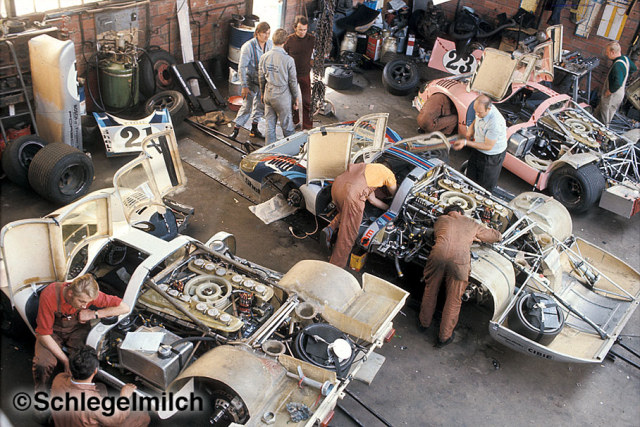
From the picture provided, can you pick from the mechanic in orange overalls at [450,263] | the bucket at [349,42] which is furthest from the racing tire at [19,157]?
the bucket at [349,42]

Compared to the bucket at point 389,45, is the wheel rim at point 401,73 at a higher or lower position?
lower

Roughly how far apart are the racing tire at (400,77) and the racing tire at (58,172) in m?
6.43

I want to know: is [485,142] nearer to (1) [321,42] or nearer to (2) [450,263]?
(2) [450,263]

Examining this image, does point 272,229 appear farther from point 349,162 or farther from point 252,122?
point 252,122

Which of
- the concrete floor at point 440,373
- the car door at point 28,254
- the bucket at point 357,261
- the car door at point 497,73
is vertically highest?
the car door at point 497,73

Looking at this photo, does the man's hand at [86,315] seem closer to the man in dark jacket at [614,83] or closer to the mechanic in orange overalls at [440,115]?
the mechanic in orange overalls at [440,115]

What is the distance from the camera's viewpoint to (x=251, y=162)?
7191mm

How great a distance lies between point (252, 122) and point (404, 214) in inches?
145

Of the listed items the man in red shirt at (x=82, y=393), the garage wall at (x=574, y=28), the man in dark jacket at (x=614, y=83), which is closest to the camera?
the man in red shirt at (x=82, y=393)

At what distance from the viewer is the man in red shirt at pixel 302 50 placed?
28.5ft

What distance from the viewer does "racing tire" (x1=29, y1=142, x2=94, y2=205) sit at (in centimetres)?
684

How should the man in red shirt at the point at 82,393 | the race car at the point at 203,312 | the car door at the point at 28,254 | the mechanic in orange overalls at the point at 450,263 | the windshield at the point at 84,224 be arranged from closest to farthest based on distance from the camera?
the man in red shirt at the point at 82,393 < the race car at the point at 203,312 < the car door at the point at 28,254 < the windshield at the point at 84,224 < the mechanic in orange overalls at the point at 450,263

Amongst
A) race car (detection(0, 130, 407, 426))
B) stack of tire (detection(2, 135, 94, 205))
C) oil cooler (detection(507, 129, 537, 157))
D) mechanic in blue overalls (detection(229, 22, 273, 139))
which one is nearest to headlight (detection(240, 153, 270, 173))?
mechanic in blue overalls (detection(229, 22, 273, 139))

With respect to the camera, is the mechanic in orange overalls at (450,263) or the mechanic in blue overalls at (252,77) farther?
the mechanic in blue overalls at (252,77)
